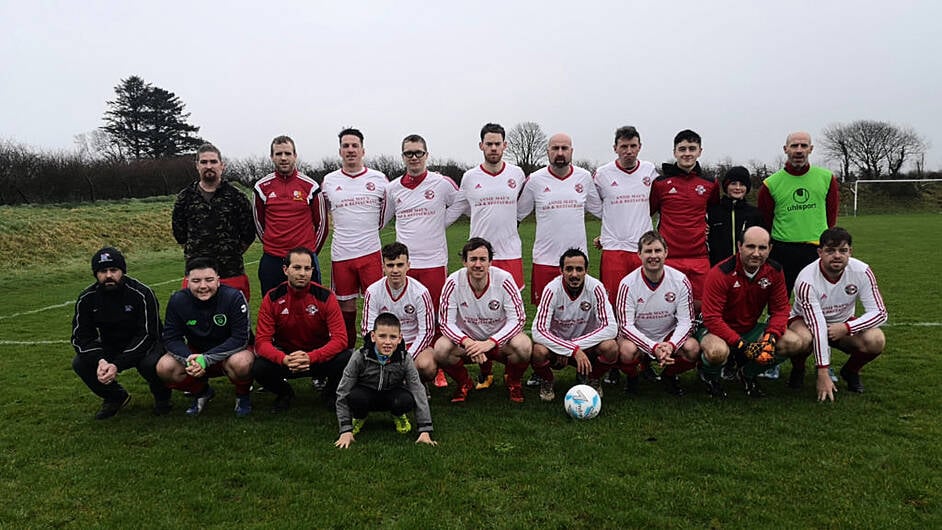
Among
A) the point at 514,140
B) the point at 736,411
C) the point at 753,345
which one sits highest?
the point at 514,140

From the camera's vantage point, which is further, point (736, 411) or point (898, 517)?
point (736, 411)

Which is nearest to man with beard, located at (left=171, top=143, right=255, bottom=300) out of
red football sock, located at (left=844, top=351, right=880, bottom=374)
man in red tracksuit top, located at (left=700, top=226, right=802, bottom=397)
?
man in red tracksuit top, located at (left=700, top=226, right=802, bottom=397)

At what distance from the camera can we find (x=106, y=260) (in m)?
4.38

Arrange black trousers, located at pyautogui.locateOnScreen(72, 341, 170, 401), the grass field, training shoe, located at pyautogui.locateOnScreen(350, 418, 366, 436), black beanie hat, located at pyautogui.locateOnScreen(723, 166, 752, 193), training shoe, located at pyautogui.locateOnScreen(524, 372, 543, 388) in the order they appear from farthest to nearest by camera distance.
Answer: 1. training shoe, located at pyautogui.locateOnScreen(524, 372, 543, 388)
2. black beanie hat, located at pyautogui.locateOnScreen(723, 166, 752, 193)
3. black trousers, located at pyautogui.locateOnScreen(72, 341, 170, 401)
4. training shoe, located at pyautogui.locateOnScreen(350, 418, 366, 436)
5. the grass field

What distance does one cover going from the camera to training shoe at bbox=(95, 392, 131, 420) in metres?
4.41

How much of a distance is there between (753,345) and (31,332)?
8.61 m

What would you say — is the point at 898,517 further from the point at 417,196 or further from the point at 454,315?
the point at 417,196

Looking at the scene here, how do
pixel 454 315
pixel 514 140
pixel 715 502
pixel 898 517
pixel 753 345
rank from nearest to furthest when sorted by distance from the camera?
1. pixel 898 517
2. pixel 715 502
3. pixel 753 345
4. pixel 454 315
5. pixel 514 140

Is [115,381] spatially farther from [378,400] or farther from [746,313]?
[746,313]

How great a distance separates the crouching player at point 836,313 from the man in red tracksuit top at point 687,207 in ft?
2.68

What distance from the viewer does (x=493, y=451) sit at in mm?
3594

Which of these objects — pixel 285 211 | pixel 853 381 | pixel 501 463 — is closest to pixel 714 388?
pixel 853 381

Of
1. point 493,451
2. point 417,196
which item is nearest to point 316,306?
point 417,196

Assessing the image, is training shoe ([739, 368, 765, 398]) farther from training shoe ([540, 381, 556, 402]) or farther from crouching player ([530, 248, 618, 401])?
training shoe ([540, 381, 556, 402])
